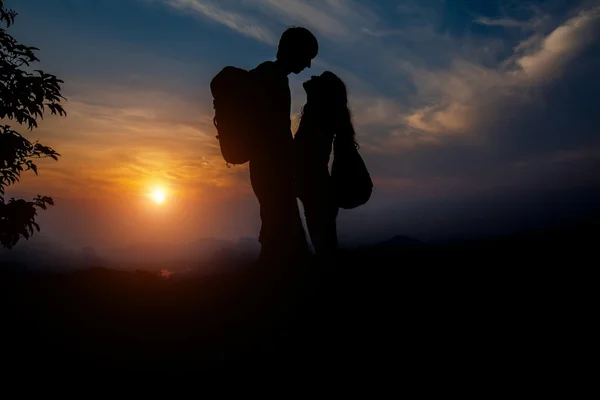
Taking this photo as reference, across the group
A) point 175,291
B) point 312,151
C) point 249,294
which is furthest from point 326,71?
point 175,291

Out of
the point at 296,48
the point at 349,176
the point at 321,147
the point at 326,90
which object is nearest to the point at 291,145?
the point at 321,147

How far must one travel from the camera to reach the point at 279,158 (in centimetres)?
532

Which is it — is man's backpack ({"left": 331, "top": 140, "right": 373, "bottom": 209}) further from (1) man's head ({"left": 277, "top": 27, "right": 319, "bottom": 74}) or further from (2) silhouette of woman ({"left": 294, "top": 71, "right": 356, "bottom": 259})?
(1) man's head ({"left": 277, "top": 27, "right": 319, "bottom": 74})

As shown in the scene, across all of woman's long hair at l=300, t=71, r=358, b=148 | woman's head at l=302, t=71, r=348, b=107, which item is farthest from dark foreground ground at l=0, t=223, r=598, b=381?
woman's head at l=302, t=71, r=348, b=107

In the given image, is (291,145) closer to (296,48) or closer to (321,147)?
(321,147)

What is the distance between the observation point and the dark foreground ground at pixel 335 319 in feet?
9.19

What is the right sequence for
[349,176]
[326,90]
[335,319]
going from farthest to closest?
[349,176]
[326,90]
[335,319]

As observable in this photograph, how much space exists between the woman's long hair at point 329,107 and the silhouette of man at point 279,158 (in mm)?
390

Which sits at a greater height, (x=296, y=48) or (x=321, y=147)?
(x=296, y=48)

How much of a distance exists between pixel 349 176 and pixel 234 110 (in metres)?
2.07

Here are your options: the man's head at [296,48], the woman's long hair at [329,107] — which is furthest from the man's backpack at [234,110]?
the woman's long hair at [329,107]

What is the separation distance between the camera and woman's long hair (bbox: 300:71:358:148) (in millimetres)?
5652

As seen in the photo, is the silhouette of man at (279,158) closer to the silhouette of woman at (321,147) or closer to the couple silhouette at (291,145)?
the couple silhouette at (291,145)

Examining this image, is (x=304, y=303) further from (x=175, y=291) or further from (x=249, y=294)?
(x=175, y=291)
